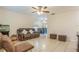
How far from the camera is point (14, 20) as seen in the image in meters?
1.75

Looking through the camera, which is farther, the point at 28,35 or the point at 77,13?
the point at 28,35

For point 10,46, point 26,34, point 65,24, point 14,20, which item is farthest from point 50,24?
point 10,46

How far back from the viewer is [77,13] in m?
1.65

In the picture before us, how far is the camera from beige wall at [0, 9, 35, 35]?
164cm

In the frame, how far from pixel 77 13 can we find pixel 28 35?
92cm

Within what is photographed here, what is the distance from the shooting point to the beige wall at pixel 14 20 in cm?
164

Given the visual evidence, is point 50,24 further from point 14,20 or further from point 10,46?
point 10,46

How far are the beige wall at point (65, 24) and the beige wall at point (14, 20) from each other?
37 cm

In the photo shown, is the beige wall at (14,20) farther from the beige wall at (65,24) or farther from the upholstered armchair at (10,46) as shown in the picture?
the beige wall at (65,24)

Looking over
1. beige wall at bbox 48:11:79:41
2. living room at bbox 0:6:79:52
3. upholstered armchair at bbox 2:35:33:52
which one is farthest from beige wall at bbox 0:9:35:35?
beige wall at bbox 48:11:79:41

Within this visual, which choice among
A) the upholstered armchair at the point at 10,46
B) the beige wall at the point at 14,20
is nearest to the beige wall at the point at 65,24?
the beige wall at the point at 14,20
